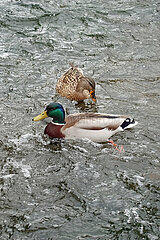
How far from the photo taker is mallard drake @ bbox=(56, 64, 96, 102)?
7.58m

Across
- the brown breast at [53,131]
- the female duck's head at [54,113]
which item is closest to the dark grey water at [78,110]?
the brown breast at [53,131]

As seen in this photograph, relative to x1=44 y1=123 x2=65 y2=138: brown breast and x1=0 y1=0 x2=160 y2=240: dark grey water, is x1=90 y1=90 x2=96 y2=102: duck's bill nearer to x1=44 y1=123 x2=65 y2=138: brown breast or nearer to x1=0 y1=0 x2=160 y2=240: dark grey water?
x1=0 y1=0 x2=160 y2=240: dark grey water

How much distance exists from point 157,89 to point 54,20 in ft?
13.5

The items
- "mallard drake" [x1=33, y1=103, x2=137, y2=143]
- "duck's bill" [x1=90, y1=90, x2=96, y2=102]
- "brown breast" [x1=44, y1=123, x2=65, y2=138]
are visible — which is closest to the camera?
"mallard drake" [x1=33, y1=103, x2=137, y2=143]

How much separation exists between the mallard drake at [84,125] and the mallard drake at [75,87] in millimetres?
1223

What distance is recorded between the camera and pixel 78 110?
24.7 feet

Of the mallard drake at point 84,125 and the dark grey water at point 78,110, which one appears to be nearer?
the dark grey water at point 78,110

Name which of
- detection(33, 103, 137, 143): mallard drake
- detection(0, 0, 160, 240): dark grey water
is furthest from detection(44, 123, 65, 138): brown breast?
detection(0, 0, 160, 240): dark grey water

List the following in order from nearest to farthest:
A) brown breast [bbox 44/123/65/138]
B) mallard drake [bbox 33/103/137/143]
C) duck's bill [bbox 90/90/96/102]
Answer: mallard drake [bbox 33/103/137/143], brown breast [bbox 44/123/65/138], duck's bill [bbox 90/90/96/102]

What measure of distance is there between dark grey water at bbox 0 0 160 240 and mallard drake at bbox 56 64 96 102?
166 millimetres

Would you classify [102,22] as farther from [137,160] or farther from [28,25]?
[137,160]

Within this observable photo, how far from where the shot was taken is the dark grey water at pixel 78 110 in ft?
15.4

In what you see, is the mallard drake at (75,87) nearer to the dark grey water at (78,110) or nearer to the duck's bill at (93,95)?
the duck's bill at (93,95)

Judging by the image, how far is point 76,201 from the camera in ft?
16.4
